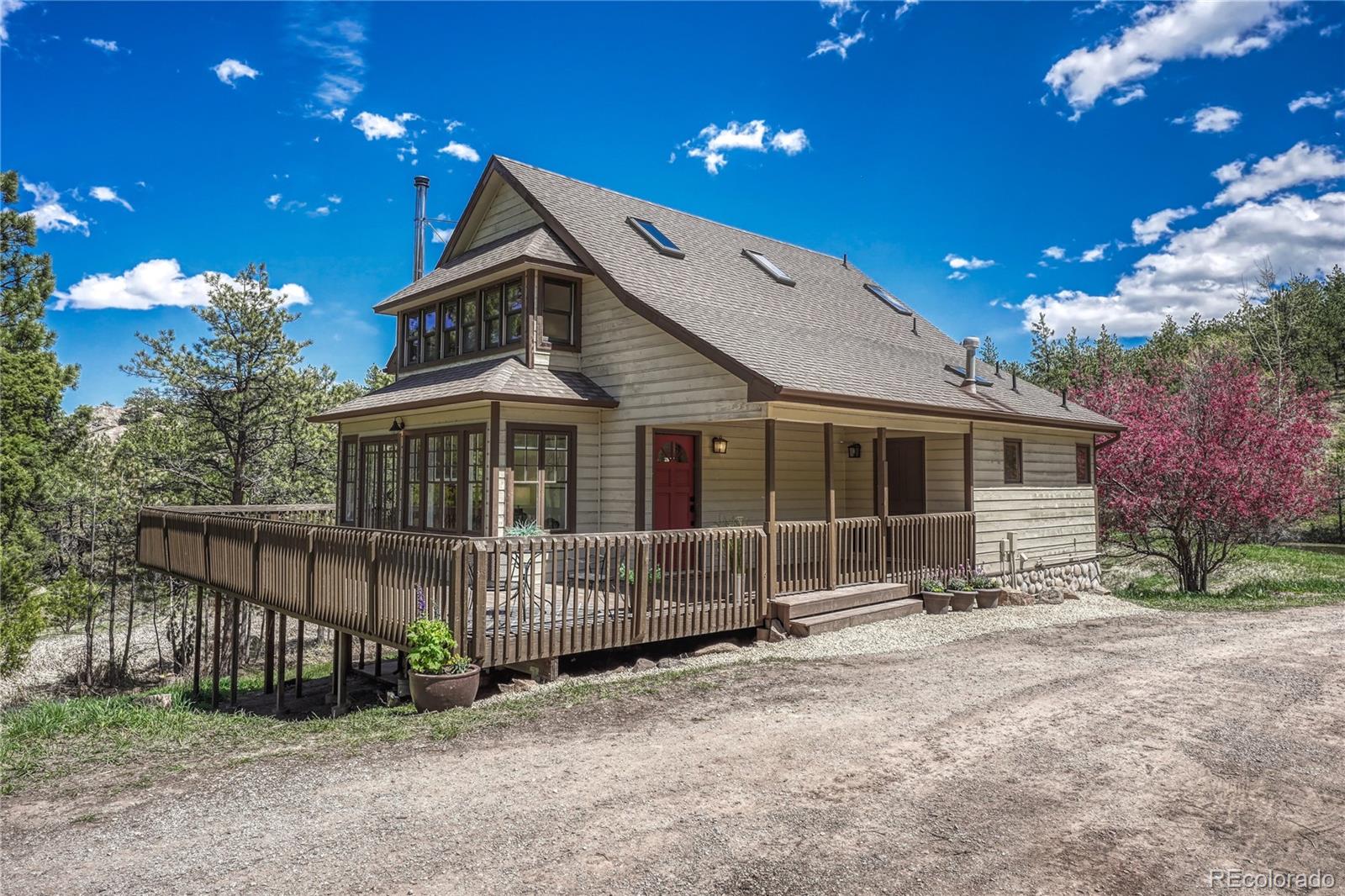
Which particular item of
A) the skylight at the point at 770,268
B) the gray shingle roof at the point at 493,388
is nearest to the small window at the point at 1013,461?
the skylight at the point at 770,268

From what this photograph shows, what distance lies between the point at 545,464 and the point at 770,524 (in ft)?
12.7

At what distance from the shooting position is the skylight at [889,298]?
19469 millimetres

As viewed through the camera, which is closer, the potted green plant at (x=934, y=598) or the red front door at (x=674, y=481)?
the potted green plant at (x=934, y=598)

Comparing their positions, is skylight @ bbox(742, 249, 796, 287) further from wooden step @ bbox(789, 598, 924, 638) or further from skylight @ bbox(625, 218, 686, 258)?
wooden step @ bbox(789, 598, 924, 638)

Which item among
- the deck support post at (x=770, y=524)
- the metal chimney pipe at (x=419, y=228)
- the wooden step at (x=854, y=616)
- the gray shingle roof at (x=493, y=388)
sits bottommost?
the wooden step at (x=854, y=616)

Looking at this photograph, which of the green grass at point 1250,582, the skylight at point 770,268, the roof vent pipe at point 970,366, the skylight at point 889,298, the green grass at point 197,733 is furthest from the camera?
the skylight at point 889,298

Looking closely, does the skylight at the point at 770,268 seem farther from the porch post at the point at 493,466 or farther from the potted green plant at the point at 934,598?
the porch post at the point at 493,466

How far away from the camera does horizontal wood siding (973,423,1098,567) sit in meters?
14.0

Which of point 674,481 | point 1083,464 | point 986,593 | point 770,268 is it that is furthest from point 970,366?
point 674,481

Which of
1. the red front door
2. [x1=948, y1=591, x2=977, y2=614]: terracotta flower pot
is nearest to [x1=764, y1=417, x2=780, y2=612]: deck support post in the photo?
the red front door

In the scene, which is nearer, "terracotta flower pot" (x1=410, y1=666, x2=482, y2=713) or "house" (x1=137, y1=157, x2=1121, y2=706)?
"terracotta flower pot" (x1=410, y1=666, x2=482, y2=713)

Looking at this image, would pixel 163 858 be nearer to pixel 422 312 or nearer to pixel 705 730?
pixel 705 730

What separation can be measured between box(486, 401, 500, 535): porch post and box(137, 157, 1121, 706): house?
4 centimetres

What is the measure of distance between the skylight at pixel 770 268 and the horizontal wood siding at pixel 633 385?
5.01m
